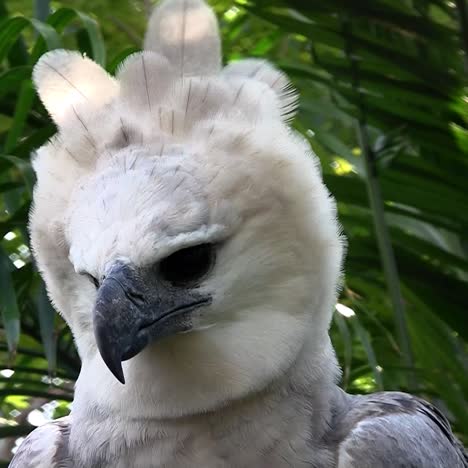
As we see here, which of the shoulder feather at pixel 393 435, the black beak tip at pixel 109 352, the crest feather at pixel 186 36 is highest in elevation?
the crest feather at pixel 186 36

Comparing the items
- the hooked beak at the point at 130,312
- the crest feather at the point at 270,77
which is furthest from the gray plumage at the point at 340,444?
the crest feather at the point at 270,77

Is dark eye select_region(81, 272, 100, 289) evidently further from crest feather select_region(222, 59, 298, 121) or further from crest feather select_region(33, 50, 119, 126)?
crest feather select_region(222, 59, 298, 121)

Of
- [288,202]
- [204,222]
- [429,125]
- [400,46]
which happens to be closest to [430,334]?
[429,125]

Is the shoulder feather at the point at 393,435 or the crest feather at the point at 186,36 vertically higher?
the crest feather at the point at 186,36

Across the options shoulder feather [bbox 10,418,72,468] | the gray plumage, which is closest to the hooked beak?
the gray plumage

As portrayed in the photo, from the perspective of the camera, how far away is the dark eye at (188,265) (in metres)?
1.11

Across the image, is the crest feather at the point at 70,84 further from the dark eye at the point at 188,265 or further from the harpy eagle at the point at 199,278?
the dark eye at the point at 188,265

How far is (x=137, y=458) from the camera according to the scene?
121 cm

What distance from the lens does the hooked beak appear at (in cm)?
105

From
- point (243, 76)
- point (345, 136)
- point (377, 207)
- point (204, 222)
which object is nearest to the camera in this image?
point (204, 222)

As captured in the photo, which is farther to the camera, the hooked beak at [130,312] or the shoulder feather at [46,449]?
the shoulder feather at [46,449]

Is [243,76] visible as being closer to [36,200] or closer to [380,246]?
[36,200]

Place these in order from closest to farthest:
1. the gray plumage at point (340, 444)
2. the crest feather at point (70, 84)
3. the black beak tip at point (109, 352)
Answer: the black beak tip at point (109, 352)
the gray plumage at point (340, 444)
the crest feather at point (70, 84)

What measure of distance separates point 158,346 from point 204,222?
0.17m
